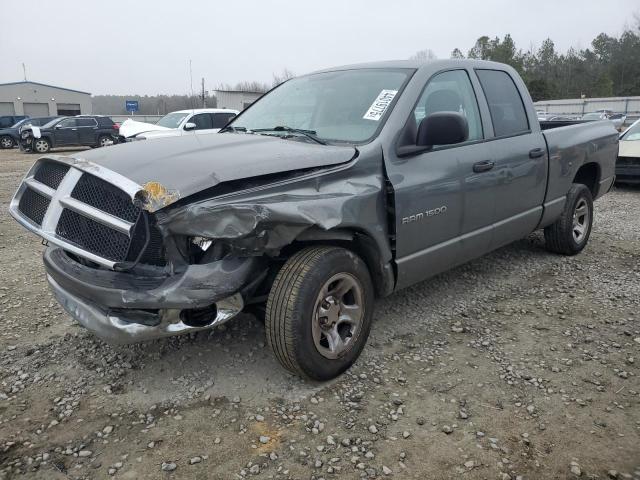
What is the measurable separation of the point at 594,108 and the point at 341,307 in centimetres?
5055

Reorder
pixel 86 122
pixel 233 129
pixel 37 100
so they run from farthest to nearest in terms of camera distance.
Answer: pixel 37 100 → pixel 86 122 → pixel 233 129

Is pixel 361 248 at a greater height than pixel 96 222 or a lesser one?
lesser

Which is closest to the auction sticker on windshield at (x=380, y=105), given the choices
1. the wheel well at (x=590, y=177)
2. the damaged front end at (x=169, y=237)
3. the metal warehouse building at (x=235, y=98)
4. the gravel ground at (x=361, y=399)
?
the damaged front end at (x=169, y=237)

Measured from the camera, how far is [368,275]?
3.18 m

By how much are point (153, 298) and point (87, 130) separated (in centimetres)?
2284

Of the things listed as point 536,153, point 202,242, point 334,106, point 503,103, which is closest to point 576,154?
point 536,153

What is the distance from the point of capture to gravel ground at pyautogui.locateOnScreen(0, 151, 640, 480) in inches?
96.2

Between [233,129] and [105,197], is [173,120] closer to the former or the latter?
[233,129]

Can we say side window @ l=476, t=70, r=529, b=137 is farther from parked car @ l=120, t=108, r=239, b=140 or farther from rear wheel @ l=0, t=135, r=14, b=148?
rear wheel @ l=0, t=135, r=14, b=148

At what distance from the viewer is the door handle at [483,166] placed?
3804mm

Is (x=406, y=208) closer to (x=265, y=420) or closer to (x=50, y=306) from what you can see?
(x=265, y=420)

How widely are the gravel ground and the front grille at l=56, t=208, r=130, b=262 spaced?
0.91 metres

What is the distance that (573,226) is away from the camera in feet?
17.7

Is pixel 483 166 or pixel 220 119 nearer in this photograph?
pixel 483 166
